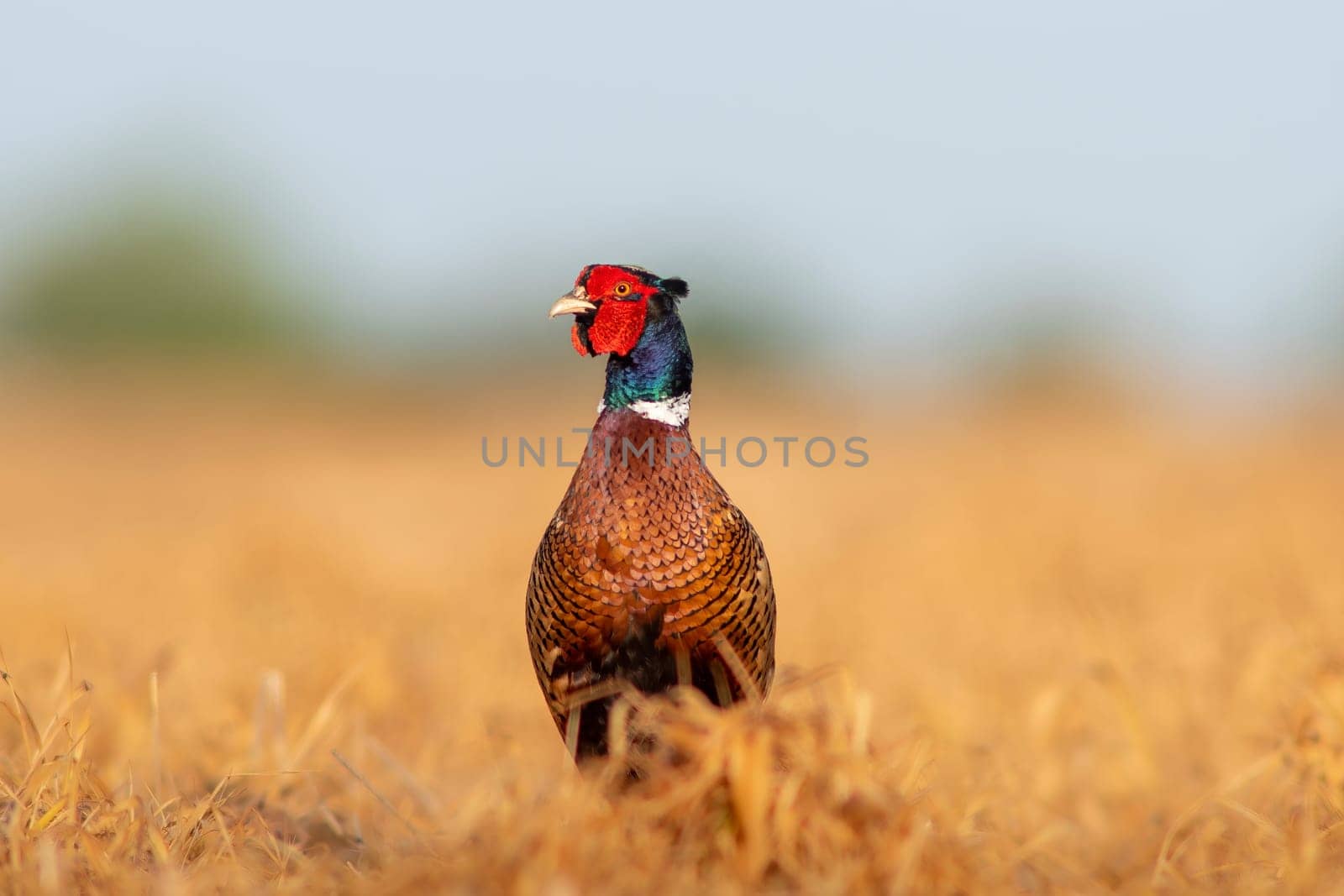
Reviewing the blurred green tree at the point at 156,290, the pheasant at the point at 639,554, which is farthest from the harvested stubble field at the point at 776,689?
the blurred green tree at the point at 156,290

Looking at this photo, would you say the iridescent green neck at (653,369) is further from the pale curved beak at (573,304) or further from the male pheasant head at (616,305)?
the pale curved beak at (573,304)

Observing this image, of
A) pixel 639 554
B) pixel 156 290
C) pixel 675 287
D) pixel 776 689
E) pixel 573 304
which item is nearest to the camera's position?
pixel 776 689

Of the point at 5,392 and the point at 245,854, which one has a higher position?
the point at 245,854

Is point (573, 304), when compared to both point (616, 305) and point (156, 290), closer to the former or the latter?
point (616, 305)

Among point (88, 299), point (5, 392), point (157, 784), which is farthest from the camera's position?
point (88, 299)

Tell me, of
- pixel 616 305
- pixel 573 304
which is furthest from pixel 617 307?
pixel 573 304

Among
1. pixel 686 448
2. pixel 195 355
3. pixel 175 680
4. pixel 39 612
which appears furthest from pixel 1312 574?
pixel 195 355

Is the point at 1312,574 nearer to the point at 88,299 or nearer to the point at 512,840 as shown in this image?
the point at 512,840

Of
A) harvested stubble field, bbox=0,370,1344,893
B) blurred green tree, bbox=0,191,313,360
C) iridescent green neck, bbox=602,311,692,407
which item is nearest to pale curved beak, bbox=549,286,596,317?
iridescent green neck, bbox=602,311,692,407
